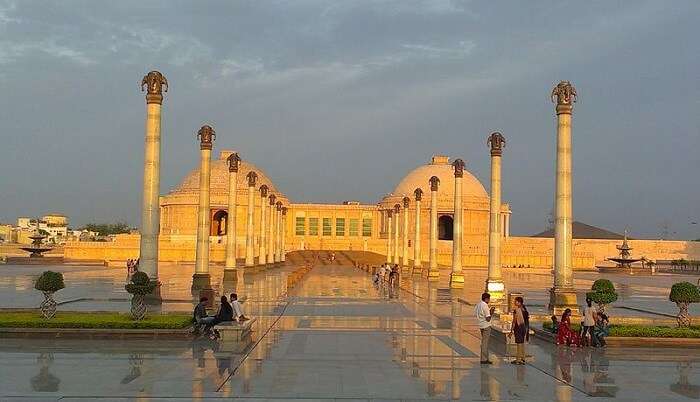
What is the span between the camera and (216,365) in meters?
14.2

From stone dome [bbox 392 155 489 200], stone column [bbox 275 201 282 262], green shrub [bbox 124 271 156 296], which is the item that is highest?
stone dome [bbox 392 155 489 200]

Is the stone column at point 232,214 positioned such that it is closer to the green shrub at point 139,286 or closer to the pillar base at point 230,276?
the pillar base at point 230,276

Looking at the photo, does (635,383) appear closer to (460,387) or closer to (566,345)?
(460,387)

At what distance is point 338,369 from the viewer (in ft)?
45.3

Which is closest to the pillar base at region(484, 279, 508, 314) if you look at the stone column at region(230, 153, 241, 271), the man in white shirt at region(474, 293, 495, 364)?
the man in white shirt at region(474, 293, 495, 364)

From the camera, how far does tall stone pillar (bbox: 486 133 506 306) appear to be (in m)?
32.0

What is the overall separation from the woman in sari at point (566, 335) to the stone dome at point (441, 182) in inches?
3510

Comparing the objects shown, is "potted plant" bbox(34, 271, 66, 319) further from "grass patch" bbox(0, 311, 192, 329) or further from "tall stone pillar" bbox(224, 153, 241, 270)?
"tall stone pillar" bbox(224, 153, 241, 270)

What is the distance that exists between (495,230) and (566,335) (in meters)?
16.0

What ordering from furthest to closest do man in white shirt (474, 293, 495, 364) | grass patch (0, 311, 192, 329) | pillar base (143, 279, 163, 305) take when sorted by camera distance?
pillar base (143, 279, 163, 305) < grass patch (0, 311, 192, 329) < man in white shirt (474, 293, 495, 364)

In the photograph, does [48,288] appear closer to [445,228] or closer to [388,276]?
[388,276]

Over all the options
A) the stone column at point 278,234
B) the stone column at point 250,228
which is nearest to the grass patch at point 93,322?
the stone column at point 250,228

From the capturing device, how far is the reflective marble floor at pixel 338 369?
38.8 feet

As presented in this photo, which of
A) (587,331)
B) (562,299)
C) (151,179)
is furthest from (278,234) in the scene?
(587,331)
